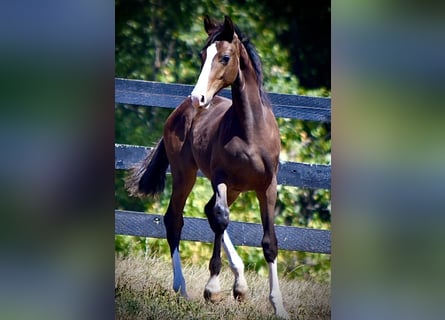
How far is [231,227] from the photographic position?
5488mm

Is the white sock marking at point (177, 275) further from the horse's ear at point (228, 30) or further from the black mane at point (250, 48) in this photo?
the horse's ear at point (228, 30)

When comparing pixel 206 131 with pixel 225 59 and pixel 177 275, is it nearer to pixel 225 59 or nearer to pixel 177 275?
pixel 225 59

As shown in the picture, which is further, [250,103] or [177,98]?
[177,98]

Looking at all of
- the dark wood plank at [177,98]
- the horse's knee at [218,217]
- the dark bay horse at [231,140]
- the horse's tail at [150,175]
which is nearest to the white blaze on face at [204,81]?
the dark bay horse at [231,140]

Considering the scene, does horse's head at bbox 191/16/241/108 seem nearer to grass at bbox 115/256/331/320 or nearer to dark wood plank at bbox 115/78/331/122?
dark wood plank at bbox 115/78/331/122

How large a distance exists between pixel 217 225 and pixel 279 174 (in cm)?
48

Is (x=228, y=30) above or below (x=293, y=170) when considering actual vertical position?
above

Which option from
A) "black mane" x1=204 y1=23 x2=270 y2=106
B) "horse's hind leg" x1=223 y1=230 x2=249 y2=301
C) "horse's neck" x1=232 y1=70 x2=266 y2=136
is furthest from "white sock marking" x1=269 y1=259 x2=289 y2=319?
"black mane" x1=204 y1=23 x2=270 y2=106

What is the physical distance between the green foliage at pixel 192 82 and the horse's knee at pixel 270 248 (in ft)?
0.20

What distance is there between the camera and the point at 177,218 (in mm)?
5570

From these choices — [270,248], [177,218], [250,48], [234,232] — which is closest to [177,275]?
[177,218]

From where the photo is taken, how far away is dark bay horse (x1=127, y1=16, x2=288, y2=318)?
5.36 meters
